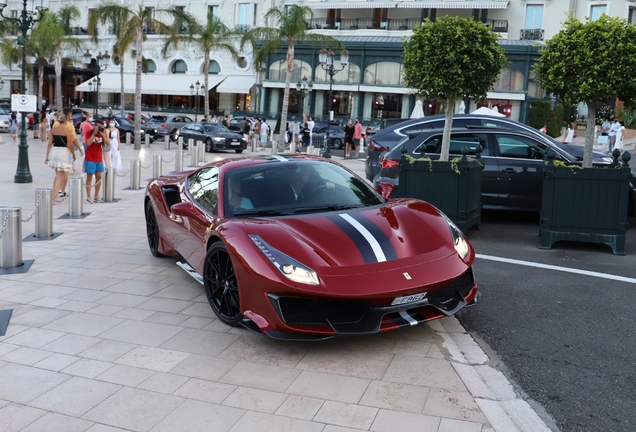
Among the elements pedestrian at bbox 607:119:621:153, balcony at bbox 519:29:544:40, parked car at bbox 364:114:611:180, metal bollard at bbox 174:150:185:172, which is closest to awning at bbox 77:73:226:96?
balcony at bbox 519:29:544:40

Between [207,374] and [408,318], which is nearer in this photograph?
[207,374]

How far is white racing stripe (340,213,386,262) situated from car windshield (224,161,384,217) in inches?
17.6

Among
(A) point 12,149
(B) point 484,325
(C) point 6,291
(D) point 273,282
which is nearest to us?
(D) point 273,282

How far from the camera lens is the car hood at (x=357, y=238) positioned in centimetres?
486

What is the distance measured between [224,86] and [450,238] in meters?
51.8

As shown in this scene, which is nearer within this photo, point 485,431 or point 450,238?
point 485,431

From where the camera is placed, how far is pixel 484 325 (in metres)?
5.62

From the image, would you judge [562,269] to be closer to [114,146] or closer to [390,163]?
[390,163]

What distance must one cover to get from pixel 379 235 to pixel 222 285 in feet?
4.35

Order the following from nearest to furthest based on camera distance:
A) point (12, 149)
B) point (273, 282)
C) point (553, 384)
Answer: point (553, 384)
point (273, 282)
point (12, 149)

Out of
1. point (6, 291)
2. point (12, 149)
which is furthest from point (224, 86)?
point (6, 291)

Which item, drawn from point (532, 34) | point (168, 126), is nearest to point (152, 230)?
point (168, 126)

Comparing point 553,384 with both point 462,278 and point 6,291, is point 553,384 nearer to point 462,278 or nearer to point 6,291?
point 462,278

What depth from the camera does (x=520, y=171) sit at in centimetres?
1038
